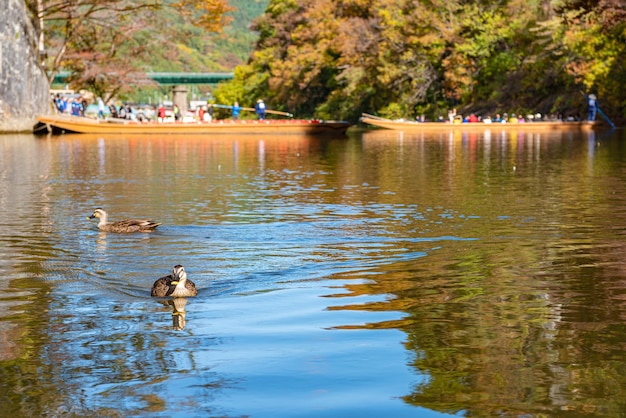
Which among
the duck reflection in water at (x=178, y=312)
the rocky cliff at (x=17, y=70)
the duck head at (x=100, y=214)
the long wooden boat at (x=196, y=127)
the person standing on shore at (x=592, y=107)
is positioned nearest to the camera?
the duck reflection in water at (x=178, y=312)

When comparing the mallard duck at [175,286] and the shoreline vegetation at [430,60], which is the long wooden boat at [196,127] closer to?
the shoreline vegetation at [430,60]

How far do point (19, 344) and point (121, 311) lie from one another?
1.70 meters

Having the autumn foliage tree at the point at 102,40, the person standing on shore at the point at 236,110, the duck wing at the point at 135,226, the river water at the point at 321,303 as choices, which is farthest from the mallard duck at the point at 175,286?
the person standing on shore at the point at 236,110

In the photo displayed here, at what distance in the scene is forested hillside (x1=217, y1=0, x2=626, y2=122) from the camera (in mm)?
65375

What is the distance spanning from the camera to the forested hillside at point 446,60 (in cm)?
6538

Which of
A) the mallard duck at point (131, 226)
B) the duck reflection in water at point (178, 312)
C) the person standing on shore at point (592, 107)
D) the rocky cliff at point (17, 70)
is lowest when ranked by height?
the duck reflection in water at point (178, 312)

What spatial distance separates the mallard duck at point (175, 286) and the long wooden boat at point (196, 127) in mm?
46998

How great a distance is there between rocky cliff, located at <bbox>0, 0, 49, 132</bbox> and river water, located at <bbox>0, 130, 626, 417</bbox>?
34.2m

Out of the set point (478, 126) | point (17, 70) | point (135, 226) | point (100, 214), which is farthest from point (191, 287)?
point (478, 126)

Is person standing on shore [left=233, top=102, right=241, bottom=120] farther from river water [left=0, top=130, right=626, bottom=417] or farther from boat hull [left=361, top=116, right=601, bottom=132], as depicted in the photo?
river water [left=0, top=130, right=626, bottom=417]

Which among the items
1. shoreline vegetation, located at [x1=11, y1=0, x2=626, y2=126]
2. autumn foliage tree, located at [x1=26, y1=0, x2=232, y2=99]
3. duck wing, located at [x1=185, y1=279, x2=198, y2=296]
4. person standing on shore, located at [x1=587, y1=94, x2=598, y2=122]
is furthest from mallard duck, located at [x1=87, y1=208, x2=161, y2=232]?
person standing on shore, located at [x1=587, y1=94, x2=598, y2=122]

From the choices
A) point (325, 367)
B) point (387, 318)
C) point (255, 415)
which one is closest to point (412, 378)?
point (325, 367)

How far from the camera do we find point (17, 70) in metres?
58.8

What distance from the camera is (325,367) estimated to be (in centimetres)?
888
